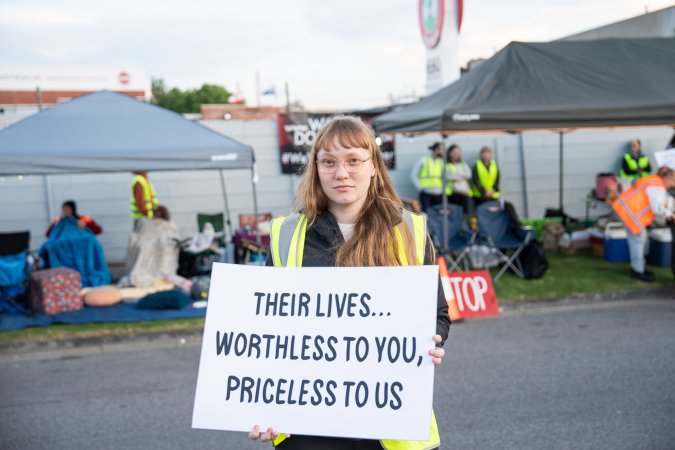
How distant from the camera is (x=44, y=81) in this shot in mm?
42188

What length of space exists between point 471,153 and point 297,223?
11.6 m

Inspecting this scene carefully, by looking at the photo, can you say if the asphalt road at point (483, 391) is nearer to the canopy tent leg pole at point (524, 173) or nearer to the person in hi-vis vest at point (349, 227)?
the person in hi-vis vest at point (349, 227)

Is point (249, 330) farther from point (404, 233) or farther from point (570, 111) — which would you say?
point (570, 111)

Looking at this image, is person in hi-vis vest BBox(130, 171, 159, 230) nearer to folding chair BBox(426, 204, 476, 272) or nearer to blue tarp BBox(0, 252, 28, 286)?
blue tarp BBox(0, 252, 28, 286)

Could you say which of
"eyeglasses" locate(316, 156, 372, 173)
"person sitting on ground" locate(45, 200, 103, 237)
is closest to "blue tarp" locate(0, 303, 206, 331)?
"person sitting on ground" locate(45, 200, 103, 237)

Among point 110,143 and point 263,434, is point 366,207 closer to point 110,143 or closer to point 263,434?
point 263,434

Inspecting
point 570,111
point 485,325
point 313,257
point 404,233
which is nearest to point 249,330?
point 313,257

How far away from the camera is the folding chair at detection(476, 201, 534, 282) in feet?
32.2

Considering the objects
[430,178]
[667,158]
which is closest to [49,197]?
[430,178]

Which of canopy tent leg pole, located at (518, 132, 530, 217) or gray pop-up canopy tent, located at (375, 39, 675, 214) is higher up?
gray pop-up canopy tent, located at (375, 39, 675, 214)

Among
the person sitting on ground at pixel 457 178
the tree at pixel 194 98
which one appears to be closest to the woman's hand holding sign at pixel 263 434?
the person sitting on ground at pixel 457 178

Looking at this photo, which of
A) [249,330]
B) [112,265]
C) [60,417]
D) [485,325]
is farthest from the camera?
[112,265]

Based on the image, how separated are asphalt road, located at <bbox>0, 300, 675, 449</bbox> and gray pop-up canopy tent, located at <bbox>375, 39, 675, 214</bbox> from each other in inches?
101

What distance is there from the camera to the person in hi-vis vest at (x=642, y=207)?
903 centimetres
